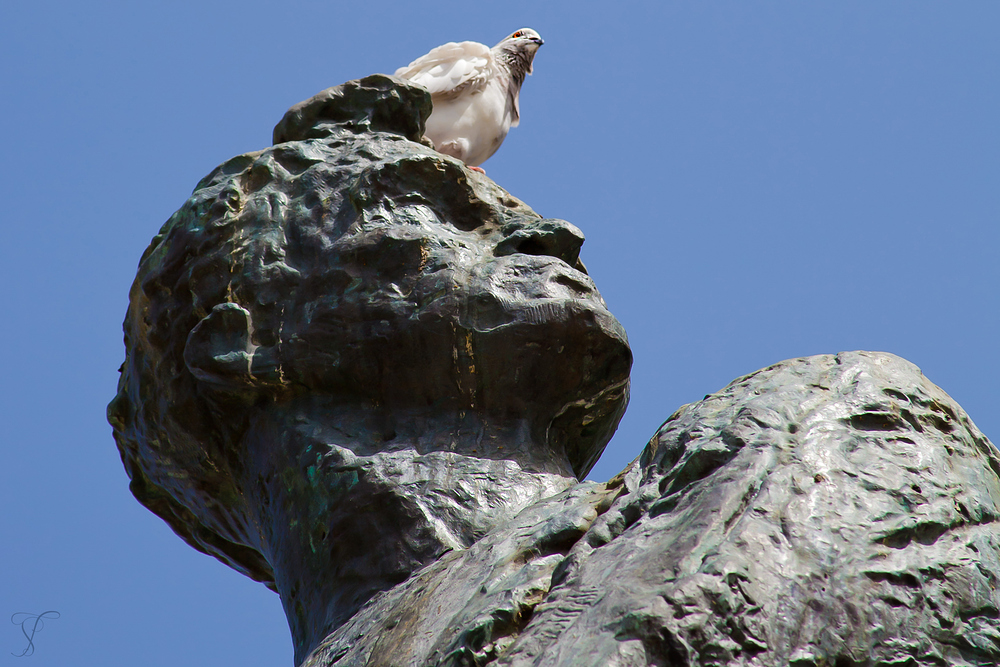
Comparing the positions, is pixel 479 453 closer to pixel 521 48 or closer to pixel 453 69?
pixel 453 69

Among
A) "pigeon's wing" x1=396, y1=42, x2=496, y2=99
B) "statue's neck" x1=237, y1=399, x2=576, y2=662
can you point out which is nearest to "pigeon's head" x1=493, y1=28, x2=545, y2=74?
"pigeon's wing" x1=396, y1=42, x2=496, y2=99

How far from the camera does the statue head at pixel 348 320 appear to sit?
3664 millimetres

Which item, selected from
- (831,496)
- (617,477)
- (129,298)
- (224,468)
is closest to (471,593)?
(617,477)

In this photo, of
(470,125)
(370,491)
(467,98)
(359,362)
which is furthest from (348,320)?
(467,98)

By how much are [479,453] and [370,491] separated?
1.10 ft

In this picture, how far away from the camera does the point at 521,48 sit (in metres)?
11.1

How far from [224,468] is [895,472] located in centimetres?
220

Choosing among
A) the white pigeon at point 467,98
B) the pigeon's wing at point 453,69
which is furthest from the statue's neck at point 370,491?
the pigeon's wing at point 453,69

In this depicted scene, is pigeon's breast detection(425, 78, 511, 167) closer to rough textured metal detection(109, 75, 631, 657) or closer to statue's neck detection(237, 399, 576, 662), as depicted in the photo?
→ rough textured metal detection(109, 75, 631, 657)

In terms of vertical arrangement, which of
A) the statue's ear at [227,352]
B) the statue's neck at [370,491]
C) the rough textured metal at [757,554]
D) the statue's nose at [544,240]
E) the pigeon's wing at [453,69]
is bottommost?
the rough textured metal at [757,554]

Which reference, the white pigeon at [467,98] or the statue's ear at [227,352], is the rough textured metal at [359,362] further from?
the white pigeon at [467,98]

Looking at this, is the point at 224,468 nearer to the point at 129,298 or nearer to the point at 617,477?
the point at 129,298

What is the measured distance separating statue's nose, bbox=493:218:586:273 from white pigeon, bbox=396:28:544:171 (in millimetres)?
5048

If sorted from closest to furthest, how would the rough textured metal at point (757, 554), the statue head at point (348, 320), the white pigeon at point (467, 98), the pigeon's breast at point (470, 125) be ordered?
the rough textured metal at point (757, 554), the statue head at point (348, 320), the pigeon's breast at point (470, 125), the white pigeon at point (467, 98)
